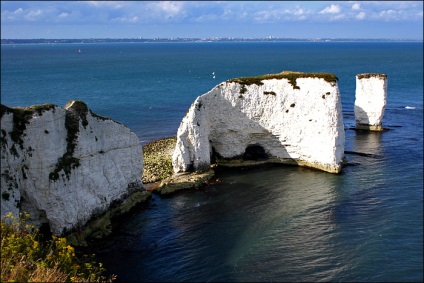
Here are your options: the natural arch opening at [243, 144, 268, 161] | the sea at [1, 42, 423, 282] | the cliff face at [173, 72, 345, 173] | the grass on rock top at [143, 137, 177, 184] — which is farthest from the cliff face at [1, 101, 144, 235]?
the natural arch opening at [243, 144, 268, 161]

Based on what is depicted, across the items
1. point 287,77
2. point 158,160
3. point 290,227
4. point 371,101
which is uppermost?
point 287,77

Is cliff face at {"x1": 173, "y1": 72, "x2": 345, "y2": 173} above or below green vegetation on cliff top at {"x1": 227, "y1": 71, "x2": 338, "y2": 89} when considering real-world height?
below

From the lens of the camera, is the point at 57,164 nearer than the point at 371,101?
Yes

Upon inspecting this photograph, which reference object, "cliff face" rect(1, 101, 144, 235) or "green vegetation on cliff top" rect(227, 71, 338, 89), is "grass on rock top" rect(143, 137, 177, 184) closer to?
"cliff face" rect(1, 101, 144, 235)

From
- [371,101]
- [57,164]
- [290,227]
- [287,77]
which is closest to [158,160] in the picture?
[287,77]

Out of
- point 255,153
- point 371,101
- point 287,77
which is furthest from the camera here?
point 371,101

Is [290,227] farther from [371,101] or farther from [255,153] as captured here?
[371,101]
